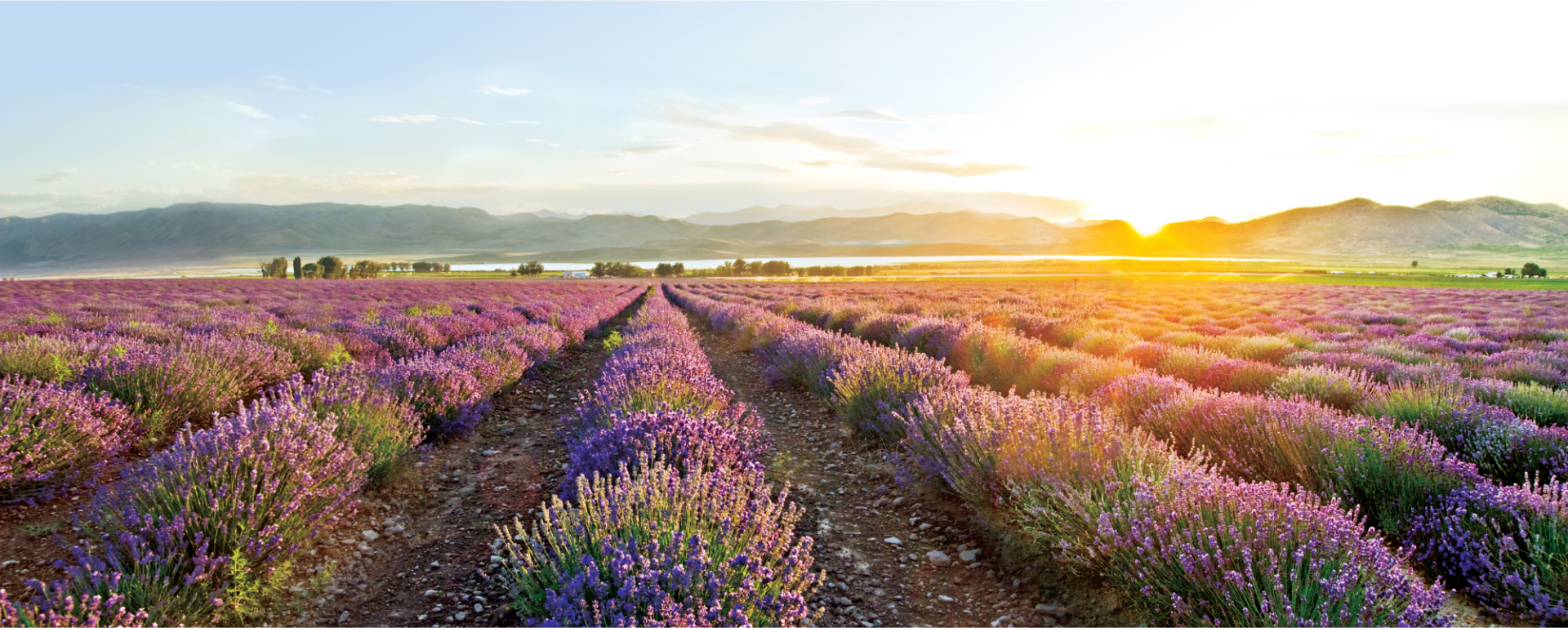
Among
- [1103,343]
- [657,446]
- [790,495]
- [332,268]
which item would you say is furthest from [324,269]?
[657,446]

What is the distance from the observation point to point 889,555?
13.4ft

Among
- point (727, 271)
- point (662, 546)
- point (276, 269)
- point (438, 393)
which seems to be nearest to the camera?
point (662, 546)

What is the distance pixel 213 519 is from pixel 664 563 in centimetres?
223

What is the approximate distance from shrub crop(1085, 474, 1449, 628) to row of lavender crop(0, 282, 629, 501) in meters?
5.88

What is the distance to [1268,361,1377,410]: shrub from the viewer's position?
6055 millimetres

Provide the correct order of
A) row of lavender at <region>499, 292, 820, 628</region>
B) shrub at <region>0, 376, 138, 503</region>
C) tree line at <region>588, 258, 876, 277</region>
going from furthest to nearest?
tree line at <region>588, 258, 876, 277</region>
shrub at <region>0, 376, 138, 503</region>
row of lavender at <region>499, 292, 820, 628</region>

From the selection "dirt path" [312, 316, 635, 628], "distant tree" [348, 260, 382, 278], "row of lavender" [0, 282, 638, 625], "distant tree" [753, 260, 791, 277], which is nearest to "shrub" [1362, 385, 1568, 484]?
"dirt path" [312, 316, 635, 628]

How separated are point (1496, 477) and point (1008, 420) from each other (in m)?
3.16

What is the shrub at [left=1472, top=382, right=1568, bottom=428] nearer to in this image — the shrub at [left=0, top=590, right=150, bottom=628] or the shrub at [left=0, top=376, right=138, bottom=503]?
the shrub at [left=0, top=590, right=150, bottom=628]

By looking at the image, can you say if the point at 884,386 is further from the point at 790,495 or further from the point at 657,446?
the point at 657,446

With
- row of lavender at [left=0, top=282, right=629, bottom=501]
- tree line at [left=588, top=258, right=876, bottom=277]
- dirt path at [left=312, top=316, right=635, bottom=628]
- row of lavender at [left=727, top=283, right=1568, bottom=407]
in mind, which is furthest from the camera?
tree line at [left=588, top=258, right=876, bottom=277]

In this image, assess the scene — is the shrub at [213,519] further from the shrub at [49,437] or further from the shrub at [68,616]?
the shrub at [49,437]

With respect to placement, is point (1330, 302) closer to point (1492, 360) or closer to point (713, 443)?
point (1492, 360)

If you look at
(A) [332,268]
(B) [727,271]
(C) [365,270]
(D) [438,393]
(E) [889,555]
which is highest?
(A) [332,268]
